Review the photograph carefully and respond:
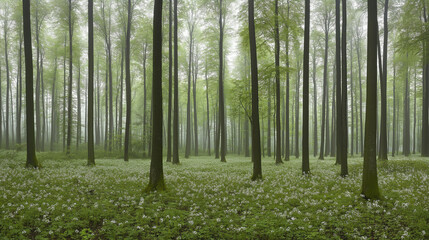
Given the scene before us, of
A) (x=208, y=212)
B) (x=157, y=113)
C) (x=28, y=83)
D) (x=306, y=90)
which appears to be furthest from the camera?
(x=28, y=83)

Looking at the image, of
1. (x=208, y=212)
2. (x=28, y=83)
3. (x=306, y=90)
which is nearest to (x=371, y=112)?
(x=306, y=90)

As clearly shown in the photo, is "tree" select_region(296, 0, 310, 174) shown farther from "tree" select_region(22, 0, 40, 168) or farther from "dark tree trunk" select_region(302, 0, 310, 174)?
"tree" select_region(22, 0, 40, 168)

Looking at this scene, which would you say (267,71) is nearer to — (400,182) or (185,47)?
(400,182)

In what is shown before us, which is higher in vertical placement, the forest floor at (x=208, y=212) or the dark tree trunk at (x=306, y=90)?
the dark tree trunk at (x=306, y=90)

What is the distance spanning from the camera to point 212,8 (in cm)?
2147

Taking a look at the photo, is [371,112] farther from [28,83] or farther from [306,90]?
[28,83]

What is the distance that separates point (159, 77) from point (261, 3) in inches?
366

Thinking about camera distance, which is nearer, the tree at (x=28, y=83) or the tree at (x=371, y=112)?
the tree at (x=371, y=112)

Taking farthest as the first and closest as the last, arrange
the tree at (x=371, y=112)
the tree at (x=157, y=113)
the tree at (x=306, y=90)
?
the tree at (x=306, y=90)
the tree at (x=157, y=113)
the tree at (x=371, y=112)

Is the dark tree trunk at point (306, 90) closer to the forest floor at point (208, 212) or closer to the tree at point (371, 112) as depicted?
the forest floor at point (208, 212)

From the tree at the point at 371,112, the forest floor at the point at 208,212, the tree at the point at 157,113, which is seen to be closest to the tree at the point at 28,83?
the forest floor at the point at 208,212

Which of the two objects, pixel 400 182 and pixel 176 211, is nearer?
pixel 176 211

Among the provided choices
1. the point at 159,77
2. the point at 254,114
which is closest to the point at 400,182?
the point at 254,114

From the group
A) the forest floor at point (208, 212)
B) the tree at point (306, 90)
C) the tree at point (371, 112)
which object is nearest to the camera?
the forest floor at point (208, 212)
